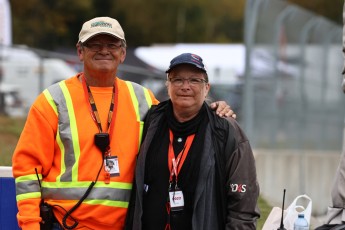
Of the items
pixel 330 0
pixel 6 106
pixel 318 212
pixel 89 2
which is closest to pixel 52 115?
pixel 318 212

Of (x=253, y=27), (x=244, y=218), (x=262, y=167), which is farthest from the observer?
(x=262, y=167)

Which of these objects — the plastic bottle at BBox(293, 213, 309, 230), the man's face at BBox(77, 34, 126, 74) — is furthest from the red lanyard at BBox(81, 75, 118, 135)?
the plastic bottle at BBox(293, 213, 309, 230)

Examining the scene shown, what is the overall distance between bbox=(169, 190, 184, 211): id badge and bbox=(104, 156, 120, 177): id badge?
354 mm

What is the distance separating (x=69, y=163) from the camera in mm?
4832

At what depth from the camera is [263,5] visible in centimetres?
1170

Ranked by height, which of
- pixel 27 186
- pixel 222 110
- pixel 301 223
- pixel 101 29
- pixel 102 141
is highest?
pixel 101 29

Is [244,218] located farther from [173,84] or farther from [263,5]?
[263,5]

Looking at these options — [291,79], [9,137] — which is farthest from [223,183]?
[291,79]

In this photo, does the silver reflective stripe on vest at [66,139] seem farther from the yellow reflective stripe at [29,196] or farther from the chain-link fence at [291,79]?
the chain-link fence at [291,79]

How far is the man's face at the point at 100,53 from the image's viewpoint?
4.88 m

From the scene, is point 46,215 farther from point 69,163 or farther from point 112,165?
point 112,165

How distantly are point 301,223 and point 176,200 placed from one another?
79cm

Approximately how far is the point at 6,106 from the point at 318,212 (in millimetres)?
5996

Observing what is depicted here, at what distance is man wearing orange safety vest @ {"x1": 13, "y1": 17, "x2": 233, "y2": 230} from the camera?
4.80 m
